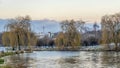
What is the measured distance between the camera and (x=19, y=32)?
6919 centimetres

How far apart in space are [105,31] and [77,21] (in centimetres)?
1696

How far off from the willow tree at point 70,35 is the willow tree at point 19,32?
1040 cm

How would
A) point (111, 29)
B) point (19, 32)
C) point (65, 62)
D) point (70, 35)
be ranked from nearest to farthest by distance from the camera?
point (65, 62) < point (19, 32) < point (111, 29) < point (70, 35)

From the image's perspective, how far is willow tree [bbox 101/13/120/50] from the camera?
69.8 m

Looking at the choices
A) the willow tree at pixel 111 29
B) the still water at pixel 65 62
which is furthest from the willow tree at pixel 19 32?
the still water at pixel 65 62

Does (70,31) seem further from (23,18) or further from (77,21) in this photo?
(23,18)

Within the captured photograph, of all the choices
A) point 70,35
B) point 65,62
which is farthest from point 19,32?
point 65,62

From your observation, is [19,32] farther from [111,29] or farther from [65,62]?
[65,62]

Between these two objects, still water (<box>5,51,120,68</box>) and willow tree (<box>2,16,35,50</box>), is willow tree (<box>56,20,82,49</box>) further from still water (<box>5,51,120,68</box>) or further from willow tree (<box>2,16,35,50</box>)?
still water (<box>5,51,120,68</box>)

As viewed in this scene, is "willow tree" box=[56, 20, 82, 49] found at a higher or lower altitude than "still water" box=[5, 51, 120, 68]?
higher

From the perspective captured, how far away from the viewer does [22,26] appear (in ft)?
230

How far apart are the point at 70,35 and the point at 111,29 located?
41.3 ft

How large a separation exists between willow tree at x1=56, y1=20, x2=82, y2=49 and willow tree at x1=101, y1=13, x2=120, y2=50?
29.3ft

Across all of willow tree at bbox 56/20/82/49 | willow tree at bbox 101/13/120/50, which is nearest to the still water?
willow tree at bbox 101/13/120/50
